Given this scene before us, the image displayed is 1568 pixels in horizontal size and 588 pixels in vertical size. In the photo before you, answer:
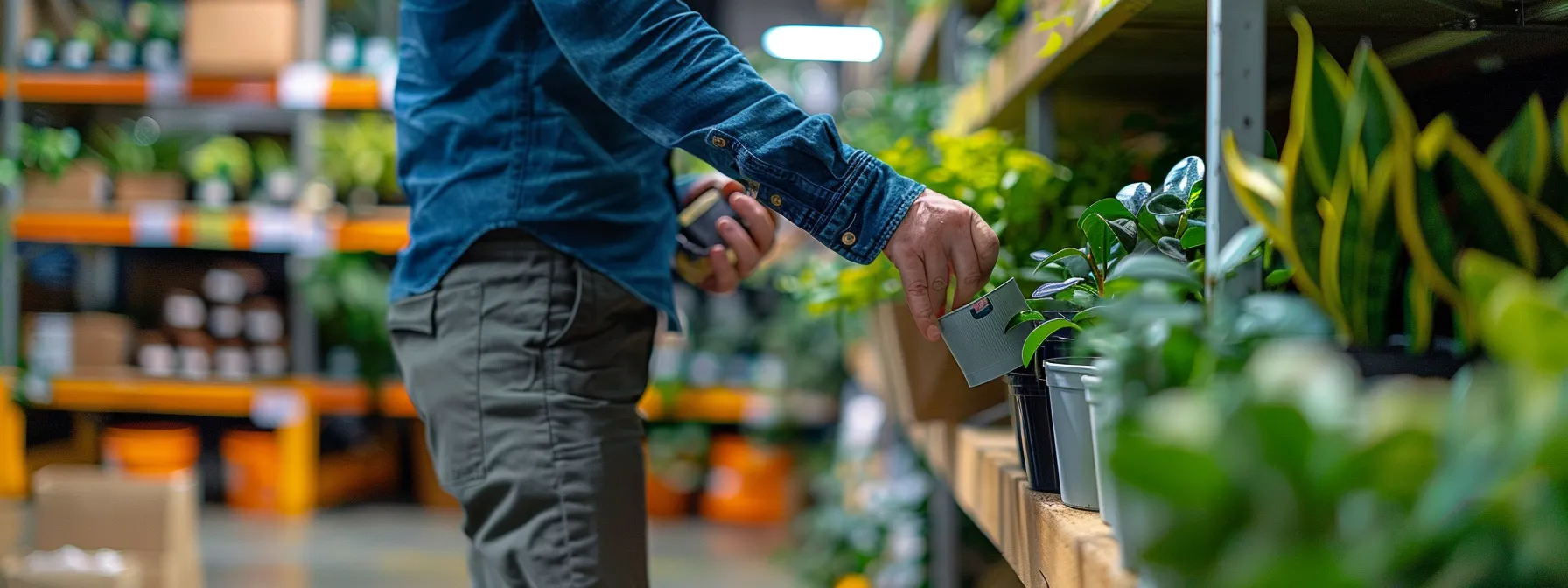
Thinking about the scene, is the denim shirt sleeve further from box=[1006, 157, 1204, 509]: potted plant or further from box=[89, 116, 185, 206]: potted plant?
box=[89, 116, 185, 206]: potted plant

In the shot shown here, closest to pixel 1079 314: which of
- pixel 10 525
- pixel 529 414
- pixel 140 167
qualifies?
pixel 529 414

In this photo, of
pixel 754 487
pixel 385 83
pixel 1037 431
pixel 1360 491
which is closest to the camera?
pixel 1360 491

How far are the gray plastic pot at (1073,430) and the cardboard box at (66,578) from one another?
5.13 feet

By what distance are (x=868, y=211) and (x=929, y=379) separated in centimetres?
62

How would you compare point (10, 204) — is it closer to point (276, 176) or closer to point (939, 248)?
point (276, 176)

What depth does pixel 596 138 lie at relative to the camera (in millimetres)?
1241

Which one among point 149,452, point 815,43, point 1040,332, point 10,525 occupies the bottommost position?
point 10,525

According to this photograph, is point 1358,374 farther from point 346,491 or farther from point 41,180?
point 41,180

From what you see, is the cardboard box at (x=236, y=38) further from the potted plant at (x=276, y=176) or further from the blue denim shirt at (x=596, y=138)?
the blue denim shirt at (x=596, y=138)

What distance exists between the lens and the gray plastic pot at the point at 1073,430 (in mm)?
863

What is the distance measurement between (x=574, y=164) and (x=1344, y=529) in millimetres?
907

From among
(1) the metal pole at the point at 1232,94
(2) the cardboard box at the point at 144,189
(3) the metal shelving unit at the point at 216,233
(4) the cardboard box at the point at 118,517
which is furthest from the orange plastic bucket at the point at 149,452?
(1) the metal pole at the point at 1232,94

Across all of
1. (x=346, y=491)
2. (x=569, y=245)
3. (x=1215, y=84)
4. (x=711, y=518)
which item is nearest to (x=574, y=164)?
(x=569, y=245)

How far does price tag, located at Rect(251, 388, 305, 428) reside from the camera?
13.3 feet
